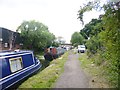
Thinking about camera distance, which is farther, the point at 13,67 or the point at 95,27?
the point at 95,27

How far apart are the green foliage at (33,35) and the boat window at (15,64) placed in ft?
96.2

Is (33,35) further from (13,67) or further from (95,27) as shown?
(13,67)

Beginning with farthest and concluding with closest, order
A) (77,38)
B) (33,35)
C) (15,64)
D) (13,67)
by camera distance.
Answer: (77,38) < (33,35) < (15,64) < (13,67)

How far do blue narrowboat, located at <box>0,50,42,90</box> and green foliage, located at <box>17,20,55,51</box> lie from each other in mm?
27552

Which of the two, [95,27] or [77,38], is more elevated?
[77,38]

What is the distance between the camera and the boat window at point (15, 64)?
11.3 metres

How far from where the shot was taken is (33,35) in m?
41.9

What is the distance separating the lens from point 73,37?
85812mm

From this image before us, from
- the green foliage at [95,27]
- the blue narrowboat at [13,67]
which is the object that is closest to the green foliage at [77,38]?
the green foliage at [95,27]

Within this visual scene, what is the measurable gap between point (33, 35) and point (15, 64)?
30207 millimetres

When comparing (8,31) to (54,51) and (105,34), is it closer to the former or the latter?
(54,51)

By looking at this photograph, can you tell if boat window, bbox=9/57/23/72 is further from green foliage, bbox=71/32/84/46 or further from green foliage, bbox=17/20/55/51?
green foliage, bbox=71/32/84/46

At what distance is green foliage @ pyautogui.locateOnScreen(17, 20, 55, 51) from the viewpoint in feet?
138

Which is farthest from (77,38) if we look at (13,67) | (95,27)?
(13,67)
